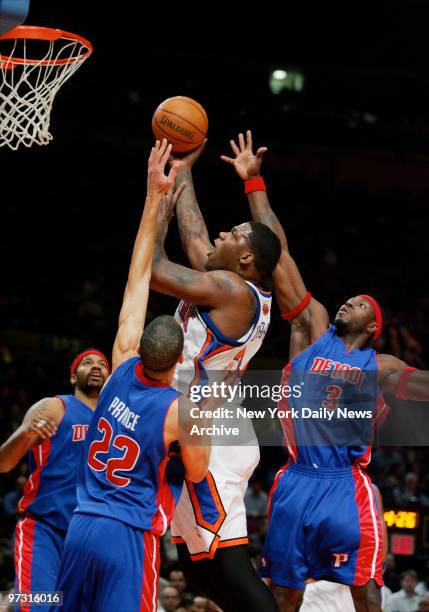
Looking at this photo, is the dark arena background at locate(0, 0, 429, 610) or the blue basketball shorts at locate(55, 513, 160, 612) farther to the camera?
the dark arena background at locate(0, 0, 429, 610)

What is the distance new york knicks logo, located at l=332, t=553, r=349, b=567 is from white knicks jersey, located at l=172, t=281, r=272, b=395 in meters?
1.15

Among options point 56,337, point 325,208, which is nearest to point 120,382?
point 56,337

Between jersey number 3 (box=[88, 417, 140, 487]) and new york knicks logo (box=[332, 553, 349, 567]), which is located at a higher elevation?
jersey number 3 (box=[88, 417, 140, 487])

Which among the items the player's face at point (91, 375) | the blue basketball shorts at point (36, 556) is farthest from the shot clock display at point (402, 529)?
the blue basketball shorts at point (36, 556)

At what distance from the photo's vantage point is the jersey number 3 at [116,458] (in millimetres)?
4328

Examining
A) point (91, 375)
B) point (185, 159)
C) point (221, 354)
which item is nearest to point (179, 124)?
point (185, 159)

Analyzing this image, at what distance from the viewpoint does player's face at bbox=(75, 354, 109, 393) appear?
632 centimetres

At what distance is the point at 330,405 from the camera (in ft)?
18.2

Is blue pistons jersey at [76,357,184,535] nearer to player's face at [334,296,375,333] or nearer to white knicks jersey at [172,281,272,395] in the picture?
white knicks jersey at [172,281,272,395]

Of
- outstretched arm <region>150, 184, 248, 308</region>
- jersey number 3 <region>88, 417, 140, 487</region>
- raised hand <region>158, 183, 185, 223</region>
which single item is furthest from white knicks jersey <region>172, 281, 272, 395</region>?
jersey number 3 <region>88, 417, 140, 487</region>

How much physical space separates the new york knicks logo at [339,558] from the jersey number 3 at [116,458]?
151 centimetres

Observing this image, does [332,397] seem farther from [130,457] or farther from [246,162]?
[130,457]

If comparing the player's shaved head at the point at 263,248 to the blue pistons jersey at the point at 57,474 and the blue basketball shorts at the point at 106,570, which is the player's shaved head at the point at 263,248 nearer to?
the blue basketball shorts at the point at 106,570

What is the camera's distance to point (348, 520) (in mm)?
5316
